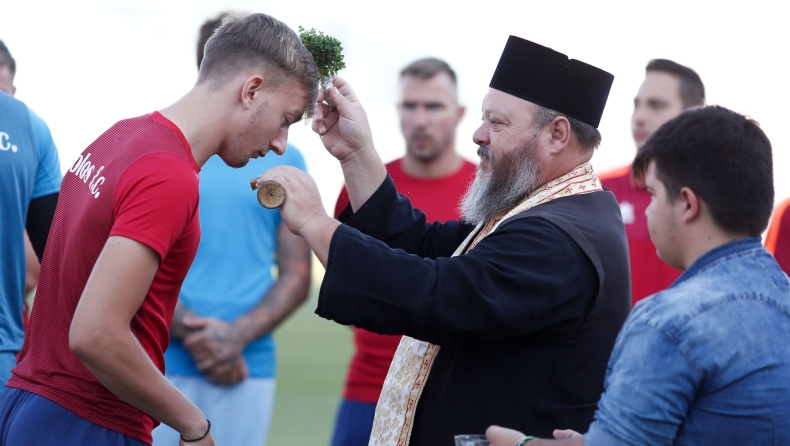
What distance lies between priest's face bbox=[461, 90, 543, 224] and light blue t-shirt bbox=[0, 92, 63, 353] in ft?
5.43

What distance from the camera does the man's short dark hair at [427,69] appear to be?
4684 mm

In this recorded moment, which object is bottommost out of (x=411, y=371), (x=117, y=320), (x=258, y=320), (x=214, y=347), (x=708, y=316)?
(x=214, y=347)

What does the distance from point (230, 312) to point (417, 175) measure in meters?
1.30

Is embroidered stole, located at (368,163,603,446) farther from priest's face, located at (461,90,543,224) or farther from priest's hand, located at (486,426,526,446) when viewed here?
priest's hand, located at (486,426,526,446)

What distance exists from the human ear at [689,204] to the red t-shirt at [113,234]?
1149 mm

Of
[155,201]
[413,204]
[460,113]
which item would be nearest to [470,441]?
[155,201]

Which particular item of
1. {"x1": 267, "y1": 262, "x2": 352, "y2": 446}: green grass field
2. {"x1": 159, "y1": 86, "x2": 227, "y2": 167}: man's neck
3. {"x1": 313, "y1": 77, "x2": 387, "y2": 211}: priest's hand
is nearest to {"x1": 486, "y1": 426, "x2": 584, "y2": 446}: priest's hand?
{"x1": 159, "y1": 86, "x2": 227, "y2": 167}: man's neck

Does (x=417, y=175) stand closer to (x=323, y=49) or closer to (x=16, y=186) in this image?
(x=323, y=49)

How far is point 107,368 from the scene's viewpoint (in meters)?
1.98

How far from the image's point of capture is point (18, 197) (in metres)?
3.04

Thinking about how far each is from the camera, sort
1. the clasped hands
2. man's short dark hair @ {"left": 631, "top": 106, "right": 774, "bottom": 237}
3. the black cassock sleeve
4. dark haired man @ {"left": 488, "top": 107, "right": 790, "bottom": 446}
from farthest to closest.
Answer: the clasped hands
the black cassock sleeve
man's short dark hair @ {"left": 631, "top": 106, "right": 774, "bottom": 237}
dark haired man @ {"left": 488, "top": 107, "right": 790, "bottom": 446}

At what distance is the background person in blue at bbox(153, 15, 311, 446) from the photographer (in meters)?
3.64

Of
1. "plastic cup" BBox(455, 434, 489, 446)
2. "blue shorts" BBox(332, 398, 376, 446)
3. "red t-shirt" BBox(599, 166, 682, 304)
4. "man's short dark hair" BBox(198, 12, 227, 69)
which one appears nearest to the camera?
"plastic cup" BBox(455, 434, 489, 446)

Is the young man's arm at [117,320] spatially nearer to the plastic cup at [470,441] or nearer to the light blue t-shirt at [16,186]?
the plastic cup at [470,441]
